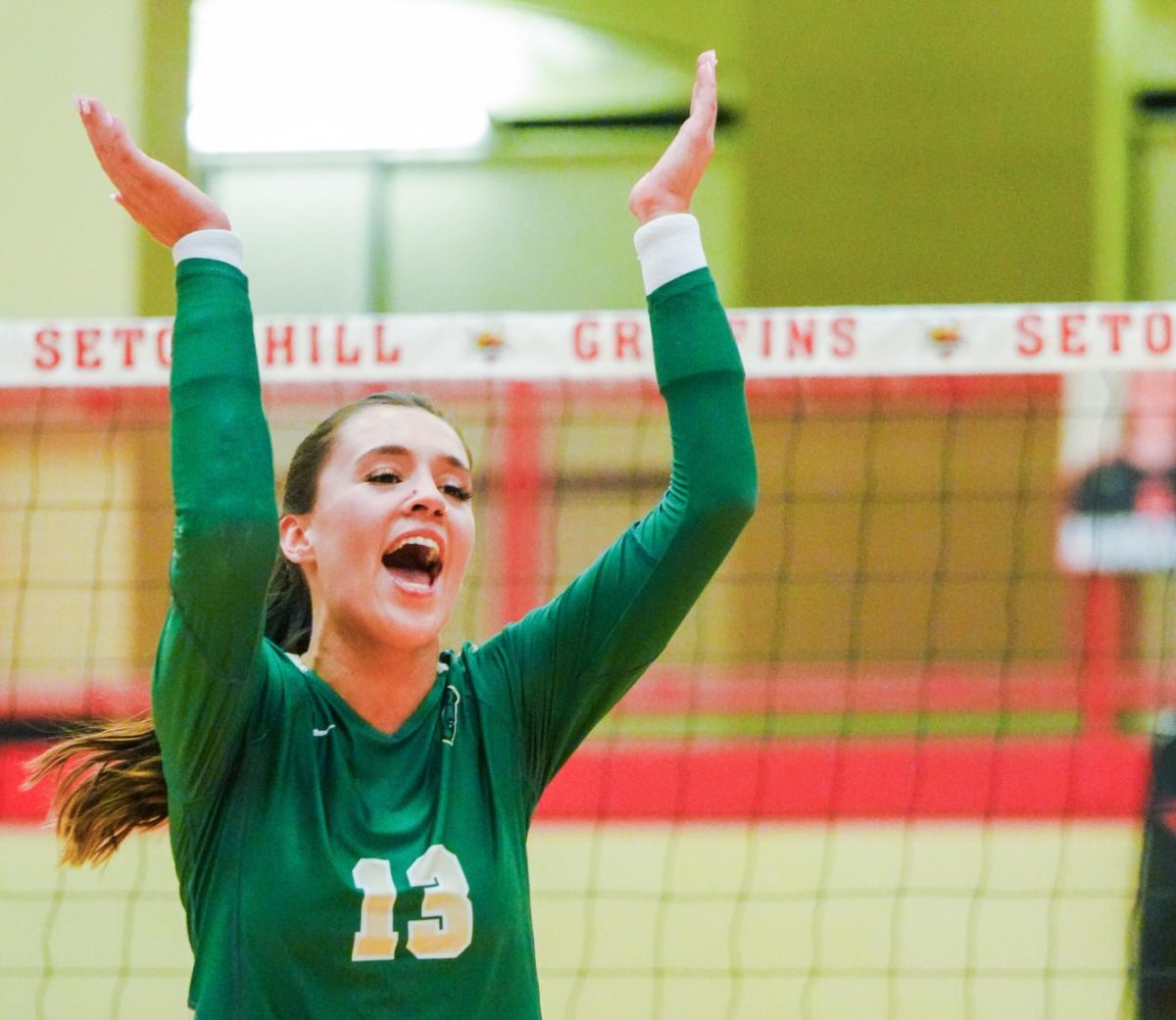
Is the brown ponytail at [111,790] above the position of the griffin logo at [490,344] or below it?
below

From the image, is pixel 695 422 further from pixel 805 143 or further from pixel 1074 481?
pixel 805 143

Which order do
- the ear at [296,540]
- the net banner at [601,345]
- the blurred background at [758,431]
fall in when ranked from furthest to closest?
the blurred background at [758,431] → the net banner at [601,345] → the ear at [296,540]

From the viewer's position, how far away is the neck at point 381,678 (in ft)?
5.53

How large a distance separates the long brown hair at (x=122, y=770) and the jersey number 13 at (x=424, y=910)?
32 centimetres

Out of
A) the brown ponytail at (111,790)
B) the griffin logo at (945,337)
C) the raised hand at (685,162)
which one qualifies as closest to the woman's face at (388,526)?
the brown ponytail at (111,790)

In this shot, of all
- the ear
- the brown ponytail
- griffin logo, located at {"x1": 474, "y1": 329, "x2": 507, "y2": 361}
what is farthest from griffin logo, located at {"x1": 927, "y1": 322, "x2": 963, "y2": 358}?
the brown ponytail

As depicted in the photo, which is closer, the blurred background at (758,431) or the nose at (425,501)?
the nose at (425,501)

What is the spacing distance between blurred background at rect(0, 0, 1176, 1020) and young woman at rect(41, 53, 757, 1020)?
2574 millimetres

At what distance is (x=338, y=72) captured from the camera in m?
6.86

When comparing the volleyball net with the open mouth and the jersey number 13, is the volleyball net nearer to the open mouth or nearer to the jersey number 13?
the open mouth

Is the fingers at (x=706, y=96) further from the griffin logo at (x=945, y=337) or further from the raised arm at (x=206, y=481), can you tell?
the griffin logo at (x=945, y=337)

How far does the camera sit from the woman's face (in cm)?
167

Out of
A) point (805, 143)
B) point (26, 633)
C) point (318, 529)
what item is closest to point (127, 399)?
point (26, 633)

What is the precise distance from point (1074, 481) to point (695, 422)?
4509 millimetres
